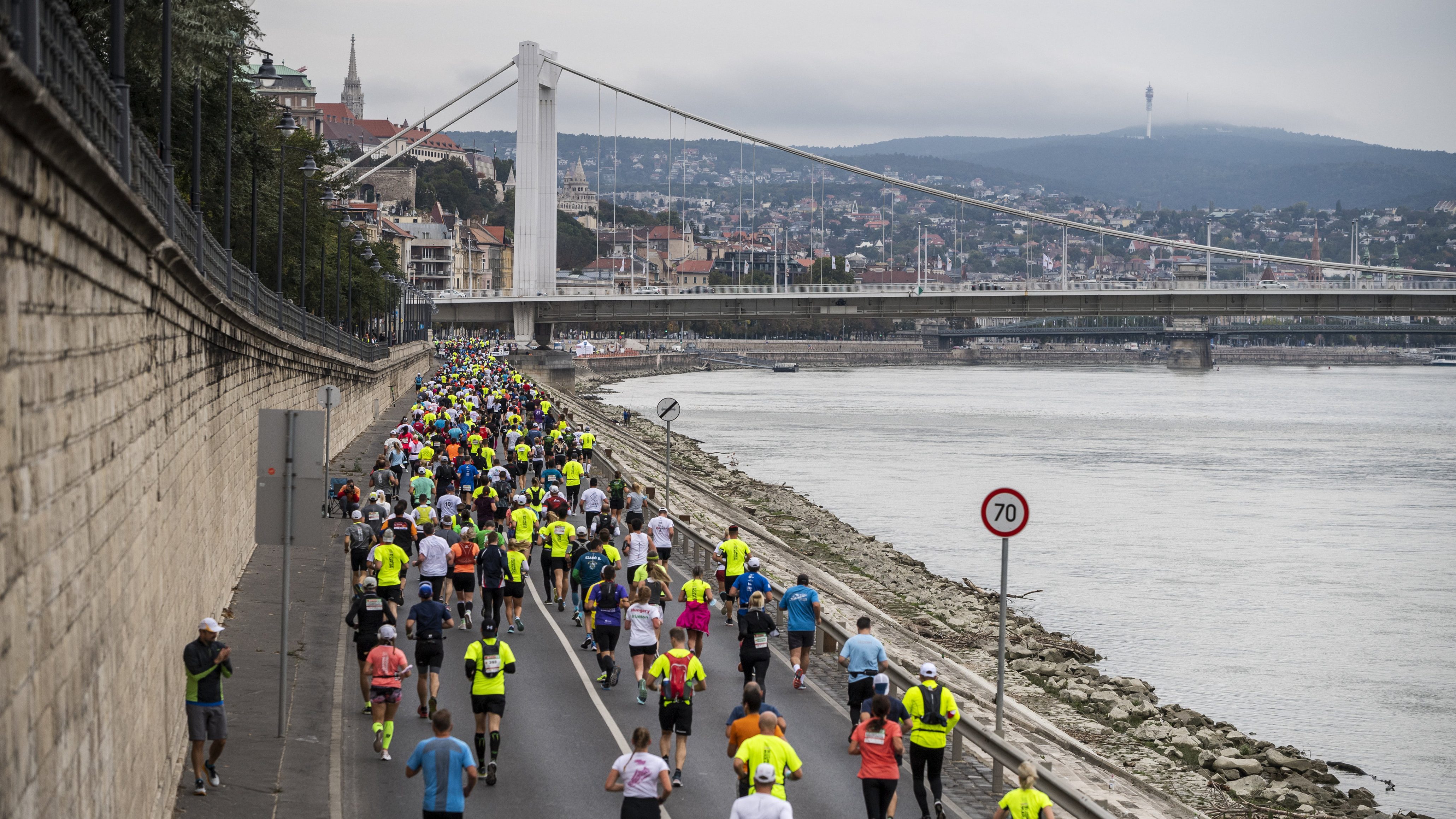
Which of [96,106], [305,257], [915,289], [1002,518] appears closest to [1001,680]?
[1002,518]

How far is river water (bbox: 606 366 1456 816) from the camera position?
24.7m

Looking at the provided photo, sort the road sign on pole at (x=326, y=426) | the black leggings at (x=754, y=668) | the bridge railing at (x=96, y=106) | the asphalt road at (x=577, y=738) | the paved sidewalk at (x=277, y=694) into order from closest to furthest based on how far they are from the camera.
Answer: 1. the bridge railing at (x=96, y=106)
2. the paved sidewalk at (x=277, y=694)
3. the asphalt road at (x=577, y=738)
4. the road sign on pole at (x=326, y=426)
5. the black leggings at (x=754, y=668)

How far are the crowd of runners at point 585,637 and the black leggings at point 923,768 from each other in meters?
0.01

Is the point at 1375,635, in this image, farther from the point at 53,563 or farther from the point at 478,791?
the point at 53,563

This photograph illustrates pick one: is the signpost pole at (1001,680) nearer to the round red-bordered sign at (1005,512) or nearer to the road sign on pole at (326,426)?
the round red-bordered sign at (1005,512)

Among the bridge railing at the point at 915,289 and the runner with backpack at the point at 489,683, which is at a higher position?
the bridge railing at the point at 915,289

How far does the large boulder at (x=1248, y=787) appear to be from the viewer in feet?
54.1

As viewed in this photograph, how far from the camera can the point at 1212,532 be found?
46875 mm

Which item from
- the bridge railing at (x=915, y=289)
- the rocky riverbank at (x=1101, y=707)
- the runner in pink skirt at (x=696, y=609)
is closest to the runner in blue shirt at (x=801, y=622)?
the runner in pink skirt at (x=696, y=609)

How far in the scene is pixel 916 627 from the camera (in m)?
25.1

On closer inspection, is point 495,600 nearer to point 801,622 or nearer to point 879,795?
point 801,622

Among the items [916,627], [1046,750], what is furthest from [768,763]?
[916,627]

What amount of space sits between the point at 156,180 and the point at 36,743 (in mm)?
8542

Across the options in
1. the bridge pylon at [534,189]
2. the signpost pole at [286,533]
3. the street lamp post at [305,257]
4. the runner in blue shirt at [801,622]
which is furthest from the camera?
the bridge pylon at [534,189]
